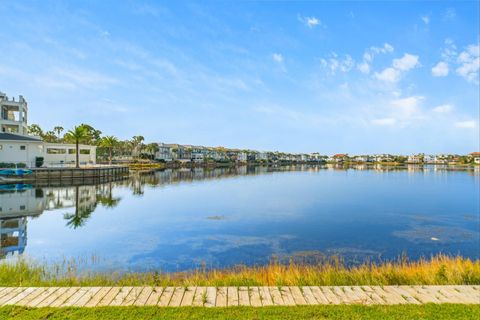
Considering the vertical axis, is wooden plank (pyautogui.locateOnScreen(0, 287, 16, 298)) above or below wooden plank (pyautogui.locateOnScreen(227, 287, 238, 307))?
above

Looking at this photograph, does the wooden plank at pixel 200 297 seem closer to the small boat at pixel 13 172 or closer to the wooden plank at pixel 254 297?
the wooden plank at pixel 254 297

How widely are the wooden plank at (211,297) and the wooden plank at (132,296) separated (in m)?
1.74

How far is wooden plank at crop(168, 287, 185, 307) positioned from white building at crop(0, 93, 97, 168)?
177 feet

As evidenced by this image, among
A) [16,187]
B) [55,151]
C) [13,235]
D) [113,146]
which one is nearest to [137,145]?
[113,146]

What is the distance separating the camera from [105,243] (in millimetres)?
19078

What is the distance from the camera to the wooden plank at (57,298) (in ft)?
22.2

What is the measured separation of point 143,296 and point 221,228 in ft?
52.8

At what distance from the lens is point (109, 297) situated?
23.8 ft

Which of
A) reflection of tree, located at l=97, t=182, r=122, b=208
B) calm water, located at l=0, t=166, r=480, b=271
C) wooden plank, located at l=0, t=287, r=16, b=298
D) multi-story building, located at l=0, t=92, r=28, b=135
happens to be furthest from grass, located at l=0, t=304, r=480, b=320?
multi-story building, located at l=0, t=92, r=28, b=135

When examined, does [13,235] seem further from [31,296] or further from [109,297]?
[109,297]

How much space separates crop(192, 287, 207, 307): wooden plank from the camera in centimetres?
696

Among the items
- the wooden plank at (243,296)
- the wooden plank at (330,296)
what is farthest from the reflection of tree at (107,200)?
the wooden plank at (330,296)

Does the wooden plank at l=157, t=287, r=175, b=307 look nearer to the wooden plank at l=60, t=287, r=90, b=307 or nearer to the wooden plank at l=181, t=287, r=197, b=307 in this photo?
the wooden plank at l=181, t=287, r=197, b=307

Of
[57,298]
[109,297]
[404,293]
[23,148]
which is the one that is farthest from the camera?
[23,148]
